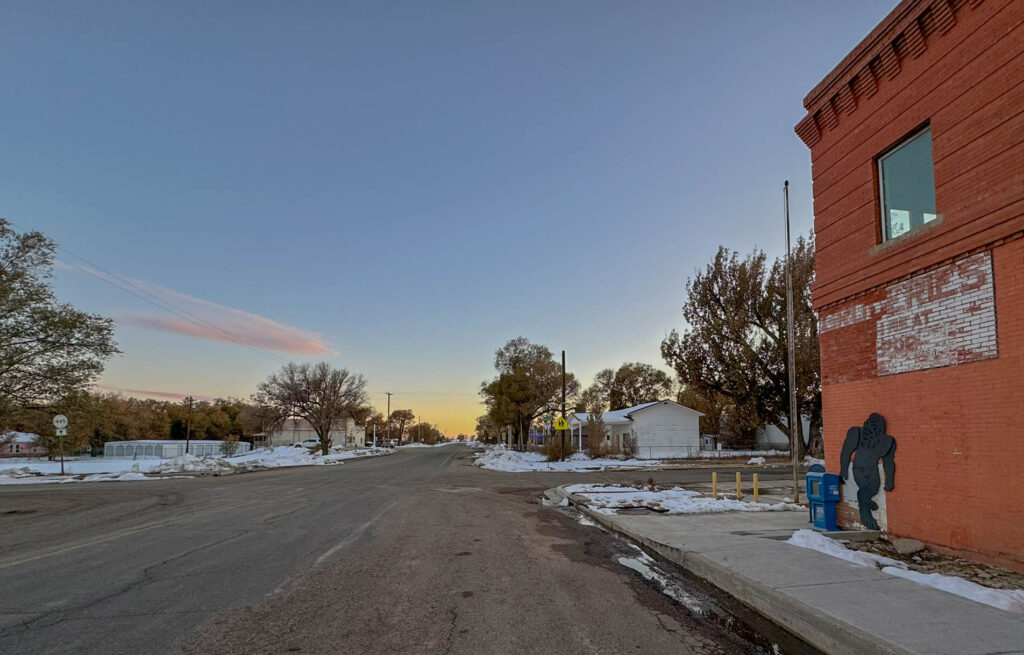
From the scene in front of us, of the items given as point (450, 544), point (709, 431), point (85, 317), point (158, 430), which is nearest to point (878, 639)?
point (450, 544)

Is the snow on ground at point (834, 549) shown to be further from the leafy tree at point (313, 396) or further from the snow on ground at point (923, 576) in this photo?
the leafy tree at point (313, 396)

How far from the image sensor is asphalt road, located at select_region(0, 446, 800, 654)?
5020 millimetres

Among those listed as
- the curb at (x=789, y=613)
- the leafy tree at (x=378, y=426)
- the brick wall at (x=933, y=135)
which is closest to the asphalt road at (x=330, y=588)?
the curb at (x=789, y=613)

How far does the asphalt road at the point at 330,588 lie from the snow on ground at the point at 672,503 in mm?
2495

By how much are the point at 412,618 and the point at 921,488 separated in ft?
23.7

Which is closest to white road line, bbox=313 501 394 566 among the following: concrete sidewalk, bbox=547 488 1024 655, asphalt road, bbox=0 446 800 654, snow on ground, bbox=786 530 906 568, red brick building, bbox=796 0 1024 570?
asphalt road, bbox=0 446 800 654

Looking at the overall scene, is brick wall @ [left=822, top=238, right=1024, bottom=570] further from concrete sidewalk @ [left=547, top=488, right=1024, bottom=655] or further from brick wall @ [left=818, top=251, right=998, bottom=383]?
concrete sidewalk @ [left=547, top=488, right=1024, bottom=655]

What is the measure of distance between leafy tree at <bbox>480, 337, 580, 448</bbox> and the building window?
4579 cm

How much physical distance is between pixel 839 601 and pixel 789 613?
517 millimetres

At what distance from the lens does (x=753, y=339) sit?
42.6m

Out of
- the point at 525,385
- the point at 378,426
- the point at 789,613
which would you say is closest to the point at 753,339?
the point at 525,385

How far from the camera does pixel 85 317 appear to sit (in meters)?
28.9

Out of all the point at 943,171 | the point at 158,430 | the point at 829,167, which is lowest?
the point at 158,430

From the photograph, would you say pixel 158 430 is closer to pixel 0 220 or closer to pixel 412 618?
pixel 0 220
